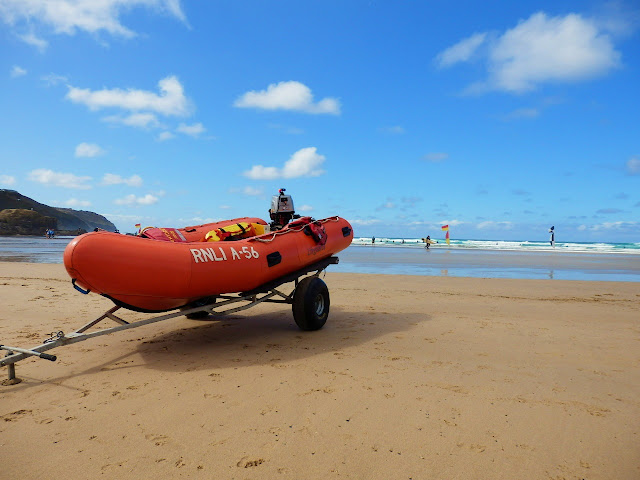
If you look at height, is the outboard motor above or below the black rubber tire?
above

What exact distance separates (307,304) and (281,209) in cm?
196

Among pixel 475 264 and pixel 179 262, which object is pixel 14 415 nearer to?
pixel 179 262

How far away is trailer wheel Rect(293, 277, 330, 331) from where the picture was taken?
5.79m

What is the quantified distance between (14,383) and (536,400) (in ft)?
15.6

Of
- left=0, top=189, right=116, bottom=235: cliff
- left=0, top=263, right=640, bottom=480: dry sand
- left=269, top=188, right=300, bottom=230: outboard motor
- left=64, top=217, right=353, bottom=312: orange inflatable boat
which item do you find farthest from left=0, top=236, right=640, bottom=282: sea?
left=0, top=189, right=116, bottom=235: cliff

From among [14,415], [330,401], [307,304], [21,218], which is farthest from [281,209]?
[21,218]

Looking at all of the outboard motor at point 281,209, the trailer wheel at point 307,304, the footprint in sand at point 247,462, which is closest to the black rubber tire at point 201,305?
the trailer wheel at point 307,304

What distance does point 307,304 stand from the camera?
5.79 m

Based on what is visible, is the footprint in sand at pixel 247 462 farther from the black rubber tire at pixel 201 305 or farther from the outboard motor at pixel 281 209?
the outboard motor at pixel 281 209

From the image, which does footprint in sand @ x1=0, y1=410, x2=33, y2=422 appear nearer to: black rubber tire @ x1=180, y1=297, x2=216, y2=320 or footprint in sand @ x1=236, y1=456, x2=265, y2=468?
footprint in sand @ x1=236, y1=456, x2=265, y2=468

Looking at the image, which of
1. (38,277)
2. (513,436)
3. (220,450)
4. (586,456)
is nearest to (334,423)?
(220,450)

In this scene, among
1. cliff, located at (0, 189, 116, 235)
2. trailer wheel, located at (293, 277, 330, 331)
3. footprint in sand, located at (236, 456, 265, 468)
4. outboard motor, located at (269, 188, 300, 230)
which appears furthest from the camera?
cliff, located at (0, 189, 116, 235)

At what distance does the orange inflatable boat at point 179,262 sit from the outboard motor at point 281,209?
29.9 inches

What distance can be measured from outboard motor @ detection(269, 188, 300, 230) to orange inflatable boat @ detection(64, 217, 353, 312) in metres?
0.76
